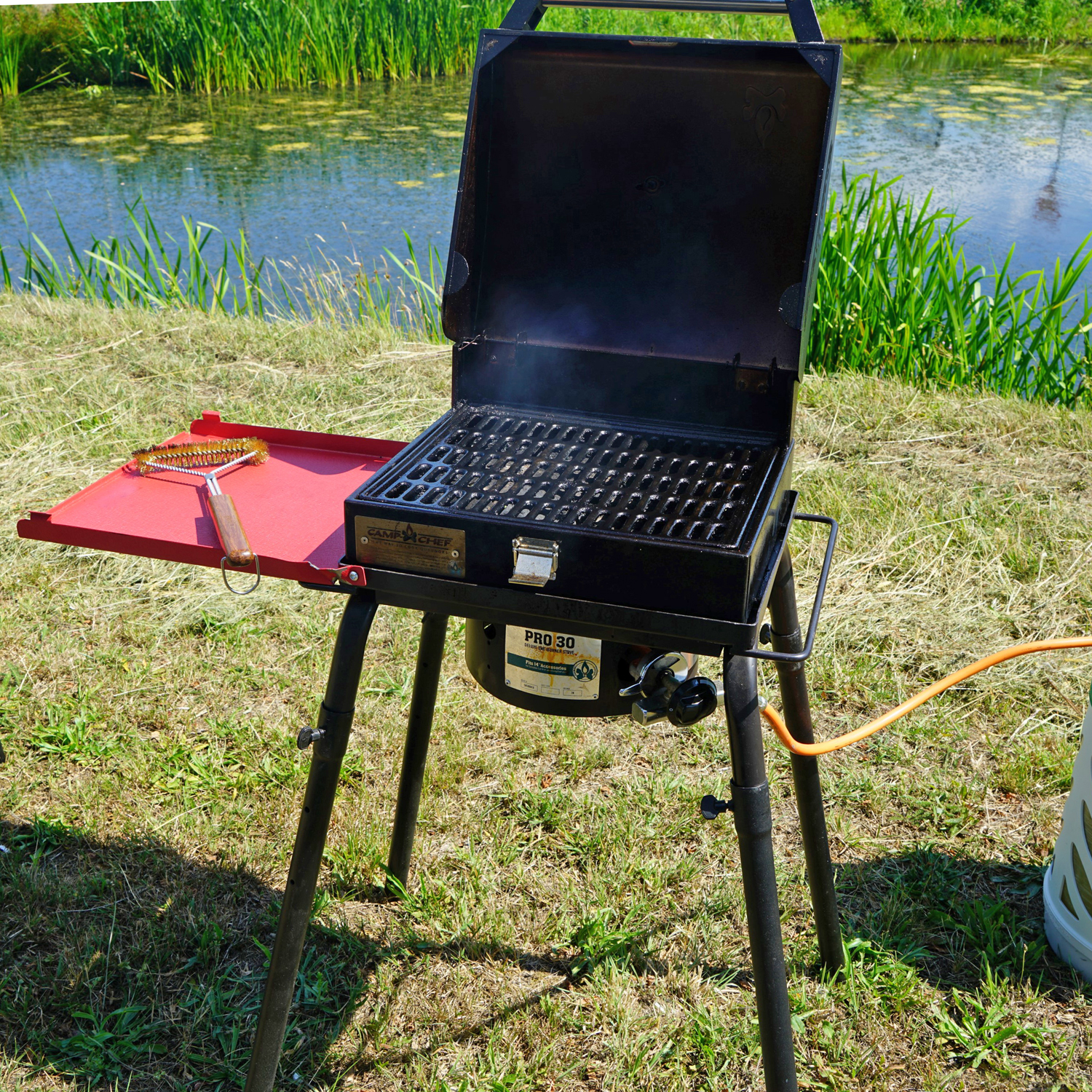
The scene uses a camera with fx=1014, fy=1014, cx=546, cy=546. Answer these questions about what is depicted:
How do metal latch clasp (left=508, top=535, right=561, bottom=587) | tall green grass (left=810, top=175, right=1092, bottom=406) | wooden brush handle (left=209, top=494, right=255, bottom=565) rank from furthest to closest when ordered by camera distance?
tall green grass (left=810, top=175, right=1092, bottom=406)
wooden brush handle (left=209, top=494, right=255, bottom=565)
metal latch clasp (left=508, top=535, right=561, bottom=587)

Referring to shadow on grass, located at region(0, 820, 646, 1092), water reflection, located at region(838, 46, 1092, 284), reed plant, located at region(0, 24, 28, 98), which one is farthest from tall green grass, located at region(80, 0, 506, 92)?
shadow on grass, located at region(0, 820, 646, 1092)

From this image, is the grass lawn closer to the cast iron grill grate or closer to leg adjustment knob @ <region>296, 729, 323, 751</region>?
leg adjustment knob @ <region>296, 729, 323, 751</region>

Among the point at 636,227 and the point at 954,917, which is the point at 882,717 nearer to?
the point at 954,917

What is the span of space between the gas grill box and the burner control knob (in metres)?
0.18

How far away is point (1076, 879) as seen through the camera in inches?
77.2

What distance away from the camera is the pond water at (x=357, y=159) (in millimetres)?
7391

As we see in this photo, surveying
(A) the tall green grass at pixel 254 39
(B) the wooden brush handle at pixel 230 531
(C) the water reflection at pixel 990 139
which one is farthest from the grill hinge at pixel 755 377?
(A) the tall green grass at pixel 254 39

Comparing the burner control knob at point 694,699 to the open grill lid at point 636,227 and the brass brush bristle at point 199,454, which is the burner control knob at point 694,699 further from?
the brass brush bristle at point 199,454

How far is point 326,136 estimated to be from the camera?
9.34 meters

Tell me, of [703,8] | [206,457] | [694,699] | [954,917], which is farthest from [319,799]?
[954,917]

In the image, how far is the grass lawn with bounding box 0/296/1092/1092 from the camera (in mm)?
1883

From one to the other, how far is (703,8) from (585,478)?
76 centimetres

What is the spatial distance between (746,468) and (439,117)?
9040 millimetres

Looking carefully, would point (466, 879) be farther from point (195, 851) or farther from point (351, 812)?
point (195, 851)
